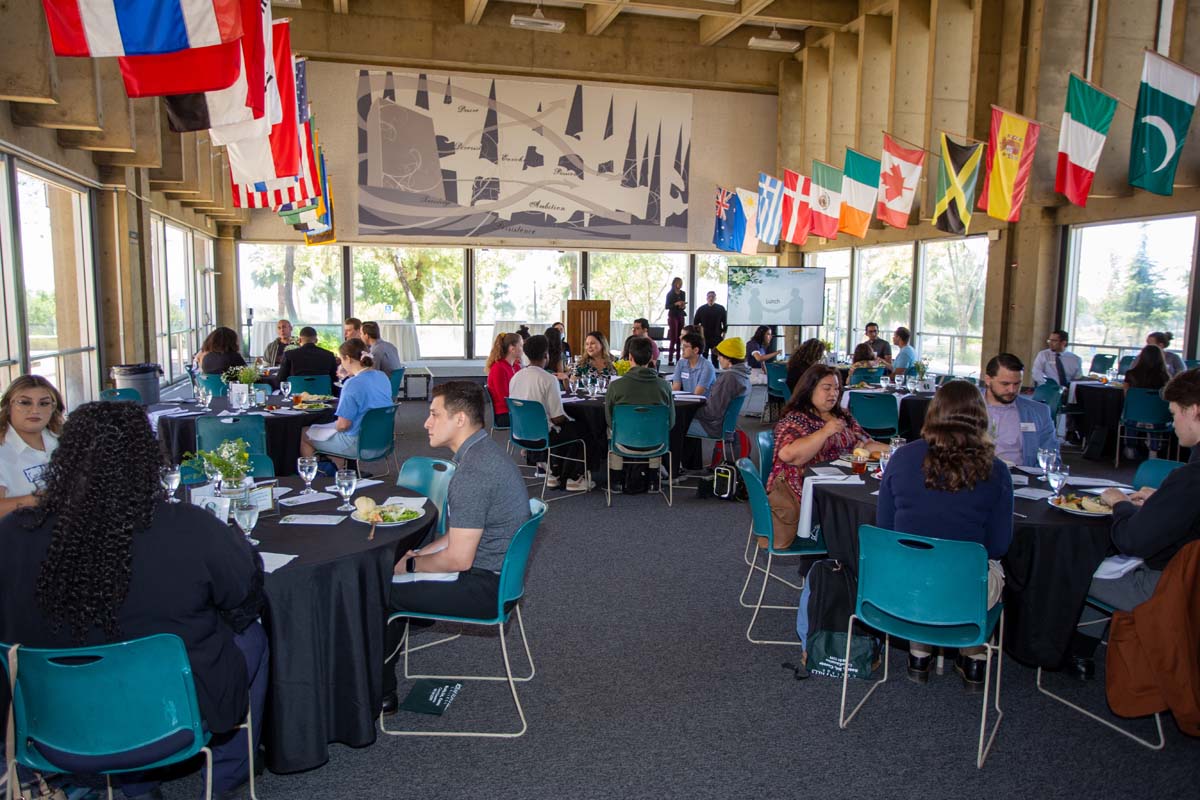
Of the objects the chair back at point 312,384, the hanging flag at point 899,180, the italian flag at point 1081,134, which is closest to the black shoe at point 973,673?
the chair back at point 312,384

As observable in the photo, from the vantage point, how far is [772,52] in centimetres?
1792

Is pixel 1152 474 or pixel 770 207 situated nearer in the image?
pixel 1152 474

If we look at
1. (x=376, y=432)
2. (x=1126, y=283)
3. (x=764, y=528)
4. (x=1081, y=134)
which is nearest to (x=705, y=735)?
(x=764, y=528)

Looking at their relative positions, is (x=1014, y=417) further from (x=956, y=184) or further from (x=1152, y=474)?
(x=956, y=184)

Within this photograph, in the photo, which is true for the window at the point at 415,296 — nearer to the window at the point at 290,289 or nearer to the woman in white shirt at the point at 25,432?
the window at the point at 290,289

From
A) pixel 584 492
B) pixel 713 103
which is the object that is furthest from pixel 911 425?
pixel 713 103

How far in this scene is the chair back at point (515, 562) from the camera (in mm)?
3201

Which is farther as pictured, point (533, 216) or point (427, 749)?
point (533, 216)

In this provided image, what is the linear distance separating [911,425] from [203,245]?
1254cm

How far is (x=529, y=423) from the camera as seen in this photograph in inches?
277

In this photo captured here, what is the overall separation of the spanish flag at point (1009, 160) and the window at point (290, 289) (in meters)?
11.9

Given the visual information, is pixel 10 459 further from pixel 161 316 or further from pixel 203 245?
pixel 203 245

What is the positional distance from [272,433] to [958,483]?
516cm

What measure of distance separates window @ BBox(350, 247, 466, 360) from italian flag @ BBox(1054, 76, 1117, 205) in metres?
11.5
